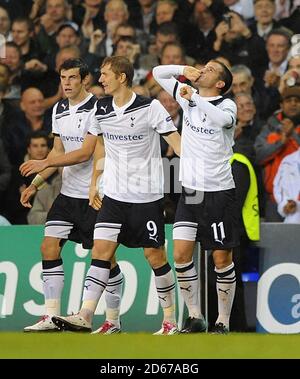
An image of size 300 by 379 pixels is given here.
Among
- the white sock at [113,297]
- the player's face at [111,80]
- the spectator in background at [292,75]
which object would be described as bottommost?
A: the white sock at [113,297]

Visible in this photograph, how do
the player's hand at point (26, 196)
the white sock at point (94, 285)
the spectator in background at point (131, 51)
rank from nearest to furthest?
the white sock at point (94, 285) < the player's hand at point (26, 196) < the spectator in background at point (131, 51)

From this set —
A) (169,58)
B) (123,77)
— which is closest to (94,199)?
(123,77)

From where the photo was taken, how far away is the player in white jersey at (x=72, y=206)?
11.2 metres

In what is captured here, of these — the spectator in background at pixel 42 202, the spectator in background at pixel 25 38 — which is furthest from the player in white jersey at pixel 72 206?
the spectator in background at pixel 25 38

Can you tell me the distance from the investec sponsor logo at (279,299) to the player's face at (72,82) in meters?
2.73

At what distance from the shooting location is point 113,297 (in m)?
11.3

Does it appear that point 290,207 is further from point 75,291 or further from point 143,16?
point 143,16

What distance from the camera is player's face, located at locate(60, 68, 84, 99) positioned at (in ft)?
36.7

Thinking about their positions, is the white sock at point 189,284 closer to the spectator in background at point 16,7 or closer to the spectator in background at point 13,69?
the spectator in background at point 13,69

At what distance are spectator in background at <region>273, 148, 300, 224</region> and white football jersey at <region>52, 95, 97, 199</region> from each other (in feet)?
8.68

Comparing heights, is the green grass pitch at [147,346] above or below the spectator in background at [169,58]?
below

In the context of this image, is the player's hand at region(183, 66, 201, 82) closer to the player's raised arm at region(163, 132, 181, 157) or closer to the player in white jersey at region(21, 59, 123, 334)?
the player's raised arm at region(163, 132, 181, 157)

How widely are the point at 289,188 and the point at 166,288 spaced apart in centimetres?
→ 271

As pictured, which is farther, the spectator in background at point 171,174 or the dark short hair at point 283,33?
the dark short hair at point 283,33
